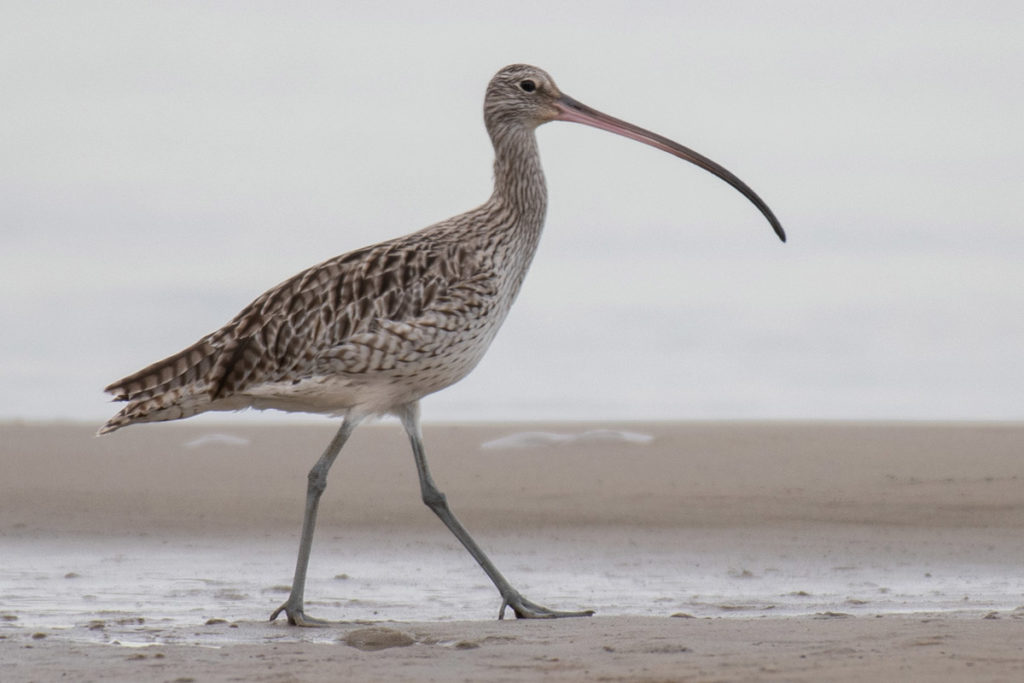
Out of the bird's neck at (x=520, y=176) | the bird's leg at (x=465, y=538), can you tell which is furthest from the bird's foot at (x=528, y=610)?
the bird's neck at (x=520, y=176)

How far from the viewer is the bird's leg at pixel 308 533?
25.9 ft

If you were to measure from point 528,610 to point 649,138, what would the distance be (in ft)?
10.7

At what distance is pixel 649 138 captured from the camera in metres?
9.68

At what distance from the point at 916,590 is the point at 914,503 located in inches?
140

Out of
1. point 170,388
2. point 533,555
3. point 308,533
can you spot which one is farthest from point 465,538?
point 533,555

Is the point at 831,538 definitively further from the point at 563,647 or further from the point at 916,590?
the point at 563,647

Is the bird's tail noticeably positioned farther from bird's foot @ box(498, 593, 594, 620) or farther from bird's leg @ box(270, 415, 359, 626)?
bird's foot @ box(498, 593, 594, 620)

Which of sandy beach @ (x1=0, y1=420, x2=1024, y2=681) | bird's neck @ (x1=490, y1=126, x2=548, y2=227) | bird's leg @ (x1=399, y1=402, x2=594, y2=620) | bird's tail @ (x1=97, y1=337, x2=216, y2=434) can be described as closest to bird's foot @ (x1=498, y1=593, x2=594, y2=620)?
bird's leg @ (x1=399, y1=402, x2=594, y2=620)

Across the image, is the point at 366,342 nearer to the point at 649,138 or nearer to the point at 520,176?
the point at 520,176

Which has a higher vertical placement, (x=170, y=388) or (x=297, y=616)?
(x=170, y=388)

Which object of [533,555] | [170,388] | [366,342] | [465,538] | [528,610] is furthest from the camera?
[533,555]

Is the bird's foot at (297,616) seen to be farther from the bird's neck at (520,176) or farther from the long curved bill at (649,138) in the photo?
the long curved bill at (649,138)

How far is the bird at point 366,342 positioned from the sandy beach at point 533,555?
101 centimetres

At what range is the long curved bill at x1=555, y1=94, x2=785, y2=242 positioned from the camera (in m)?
9.56
